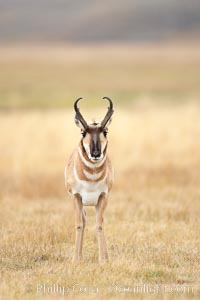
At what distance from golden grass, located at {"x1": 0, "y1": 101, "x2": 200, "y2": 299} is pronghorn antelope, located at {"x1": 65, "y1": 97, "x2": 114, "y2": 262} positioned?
57 cm

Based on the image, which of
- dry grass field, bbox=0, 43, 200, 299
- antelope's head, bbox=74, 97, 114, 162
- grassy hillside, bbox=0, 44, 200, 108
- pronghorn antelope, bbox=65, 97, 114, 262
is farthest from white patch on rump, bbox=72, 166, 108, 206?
grassy hillside, bbox=0, 44, 200, 108

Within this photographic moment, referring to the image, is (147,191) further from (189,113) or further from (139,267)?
(189,113)

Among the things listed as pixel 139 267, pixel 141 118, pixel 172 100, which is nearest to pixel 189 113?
pixel 141 118

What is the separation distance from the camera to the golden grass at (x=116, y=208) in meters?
9.89

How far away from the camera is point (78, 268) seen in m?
10.1

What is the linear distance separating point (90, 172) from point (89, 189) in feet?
0.76

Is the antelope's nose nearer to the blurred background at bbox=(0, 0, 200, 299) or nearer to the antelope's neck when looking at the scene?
the antelope's neck

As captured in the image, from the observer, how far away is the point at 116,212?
15.2 metres

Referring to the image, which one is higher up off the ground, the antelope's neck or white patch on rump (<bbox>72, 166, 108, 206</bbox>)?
the antelope's neck

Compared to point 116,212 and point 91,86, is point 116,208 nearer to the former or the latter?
point 116,212

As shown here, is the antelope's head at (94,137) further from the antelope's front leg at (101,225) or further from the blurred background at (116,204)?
the blurred background at (116,204)

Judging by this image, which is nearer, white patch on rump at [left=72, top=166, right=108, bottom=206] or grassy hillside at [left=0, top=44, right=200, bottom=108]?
white patch on rump at [left=72, top=166, right=108, bottom=206]

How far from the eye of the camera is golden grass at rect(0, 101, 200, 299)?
9.89 m

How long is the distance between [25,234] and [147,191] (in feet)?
20.3
